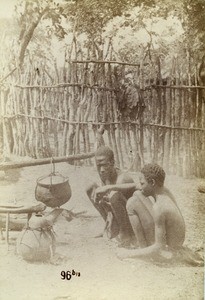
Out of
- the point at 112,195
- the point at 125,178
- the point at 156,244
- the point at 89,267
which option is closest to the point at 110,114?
the point at 125,178

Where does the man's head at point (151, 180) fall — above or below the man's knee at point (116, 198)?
above

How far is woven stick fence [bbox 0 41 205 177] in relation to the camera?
2.92 metres

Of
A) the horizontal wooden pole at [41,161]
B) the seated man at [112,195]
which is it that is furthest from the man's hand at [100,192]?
the horizontal wooden pole at [41,161]

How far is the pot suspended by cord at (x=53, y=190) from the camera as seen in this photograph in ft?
9.32

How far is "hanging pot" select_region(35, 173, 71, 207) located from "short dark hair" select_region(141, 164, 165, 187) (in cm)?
52

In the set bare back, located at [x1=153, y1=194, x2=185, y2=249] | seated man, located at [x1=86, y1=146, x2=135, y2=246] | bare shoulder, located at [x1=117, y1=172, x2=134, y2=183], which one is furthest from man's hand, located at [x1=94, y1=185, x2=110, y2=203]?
bare back, located at [x1=153, y1=194, x2=185, y2=249]

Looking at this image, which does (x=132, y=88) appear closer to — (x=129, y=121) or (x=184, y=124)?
(x=129, y=121)

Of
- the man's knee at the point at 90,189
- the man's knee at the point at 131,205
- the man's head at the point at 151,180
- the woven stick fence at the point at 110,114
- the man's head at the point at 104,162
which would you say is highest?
the woven stick fence at the point at 110,114

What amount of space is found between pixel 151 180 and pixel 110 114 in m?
0.54

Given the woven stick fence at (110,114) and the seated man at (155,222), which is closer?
the seated man at (155,222)

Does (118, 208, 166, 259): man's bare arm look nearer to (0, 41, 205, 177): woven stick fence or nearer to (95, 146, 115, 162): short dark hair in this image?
(0, 41, 205, 177): woven stick fence

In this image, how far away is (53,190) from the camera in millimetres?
2836

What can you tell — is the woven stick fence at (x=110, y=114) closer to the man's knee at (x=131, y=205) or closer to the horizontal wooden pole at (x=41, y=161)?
the horizontal wooden pole at (x=41, y=161)

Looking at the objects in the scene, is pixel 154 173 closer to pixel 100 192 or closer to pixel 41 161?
pixel 100 192
